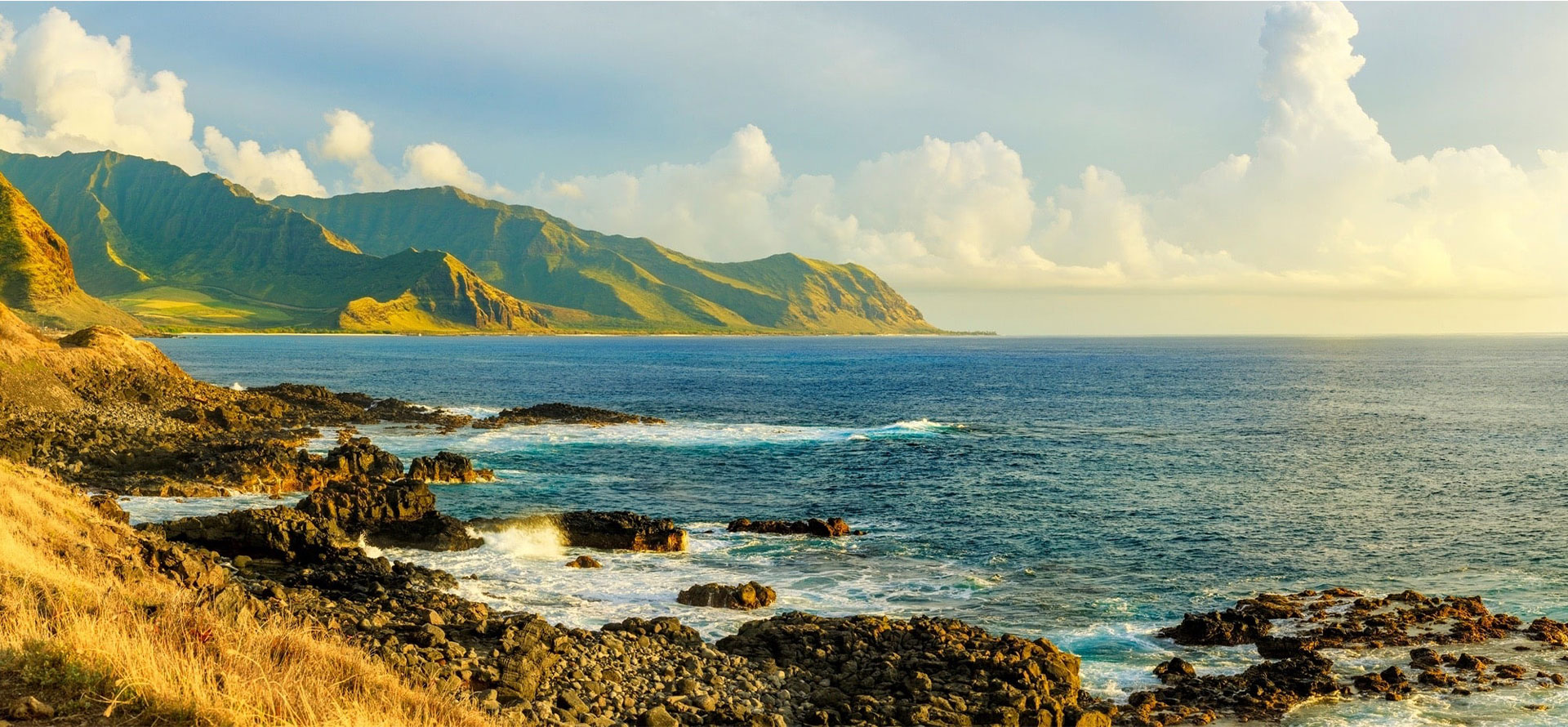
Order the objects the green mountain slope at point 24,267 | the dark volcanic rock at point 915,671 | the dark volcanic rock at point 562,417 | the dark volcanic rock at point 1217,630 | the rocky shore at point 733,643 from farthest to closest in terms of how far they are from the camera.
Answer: the green mountain slope at point 24,267 < the dark volcanic rock at point 562,417 < the dark volcanic rock at point 1217,630 < the dark volcanic rock at point 915,671 < the rocky shore at point 733,643

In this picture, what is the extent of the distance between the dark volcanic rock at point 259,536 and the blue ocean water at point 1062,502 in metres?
3.96

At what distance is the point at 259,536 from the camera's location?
2606cm

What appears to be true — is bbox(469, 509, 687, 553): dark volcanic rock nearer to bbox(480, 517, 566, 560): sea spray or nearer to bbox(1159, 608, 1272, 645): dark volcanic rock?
bbox(480, 517, 566, 560): sea spray

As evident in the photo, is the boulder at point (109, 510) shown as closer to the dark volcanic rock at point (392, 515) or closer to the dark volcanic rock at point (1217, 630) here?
the dark volcanic rock at point (392, 515)

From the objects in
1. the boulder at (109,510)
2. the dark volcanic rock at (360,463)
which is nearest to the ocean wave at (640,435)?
the dark volcanic rock at (360,463)

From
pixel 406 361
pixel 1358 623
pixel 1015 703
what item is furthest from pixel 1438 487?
pixel 406 361

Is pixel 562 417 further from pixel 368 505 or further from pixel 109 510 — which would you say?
pixel 109 510

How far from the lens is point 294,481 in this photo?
39.8 m

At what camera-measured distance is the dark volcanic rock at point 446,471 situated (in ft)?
139

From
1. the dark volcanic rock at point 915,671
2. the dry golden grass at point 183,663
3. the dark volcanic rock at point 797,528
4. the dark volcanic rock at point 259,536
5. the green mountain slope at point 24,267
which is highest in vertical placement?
the green mountain slope at point 24,267

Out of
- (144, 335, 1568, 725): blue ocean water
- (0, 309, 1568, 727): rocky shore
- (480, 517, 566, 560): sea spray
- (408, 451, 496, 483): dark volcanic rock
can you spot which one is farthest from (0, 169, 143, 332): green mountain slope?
(480, 517, 566, 560): sea spray

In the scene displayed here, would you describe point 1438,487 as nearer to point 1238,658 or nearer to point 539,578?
point 1238,658

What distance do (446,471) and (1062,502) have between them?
1124 inches

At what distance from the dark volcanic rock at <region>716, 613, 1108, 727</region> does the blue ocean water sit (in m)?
2.22
